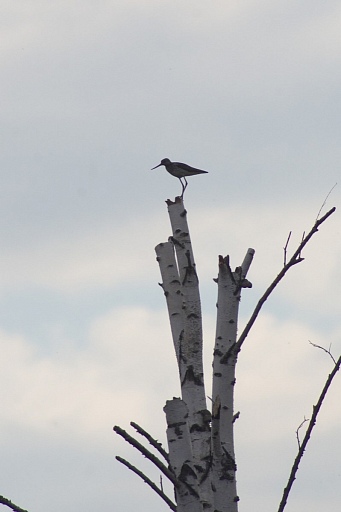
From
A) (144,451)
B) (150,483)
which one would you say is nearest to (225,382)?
(150,483)

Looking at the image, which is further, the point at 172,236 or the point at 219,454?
the point at 172,236

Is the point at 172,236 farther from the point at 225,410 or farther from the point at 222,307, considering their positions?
the point at 225,410

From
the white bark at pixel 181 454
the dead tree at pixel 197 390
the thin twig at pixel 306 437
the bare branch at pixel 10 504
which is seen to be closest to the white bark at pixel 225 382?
the dead tree at pixel 197 390

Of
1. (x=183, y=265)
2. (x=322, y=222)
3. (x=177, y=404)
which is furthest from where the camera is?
(x=183, y=265)

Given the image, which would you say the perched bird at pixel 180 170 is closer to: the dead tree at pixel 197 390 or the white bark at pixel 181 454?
the dead tree at pixel 197 390

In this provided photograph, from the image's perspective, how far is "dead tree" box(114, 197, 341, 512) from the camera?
505 centimetres

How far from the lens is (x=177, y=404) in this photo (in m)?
5.09

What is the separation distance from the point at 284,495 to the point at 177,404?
37.2 inches

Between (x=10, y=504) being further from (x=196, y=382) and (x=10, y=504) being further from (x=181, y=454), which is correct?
(x=196, y=382)

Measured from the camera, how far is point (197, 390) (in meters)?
6.09

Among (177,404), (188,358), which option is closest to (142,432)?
(177,404)

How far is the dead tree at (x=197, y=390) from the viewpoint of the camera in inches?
Result: 199

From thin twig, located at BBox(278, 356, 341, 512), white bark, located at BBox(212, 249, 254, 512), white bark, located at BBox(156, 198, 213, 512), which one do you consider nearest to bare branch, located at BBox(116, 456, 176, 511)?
white bark, located at BBox(156, 198, 213, 512)

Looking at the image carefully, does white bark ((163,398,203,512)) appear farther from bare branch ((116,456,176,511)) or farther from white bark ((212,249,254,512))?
white bark ((212,249,254,512))
